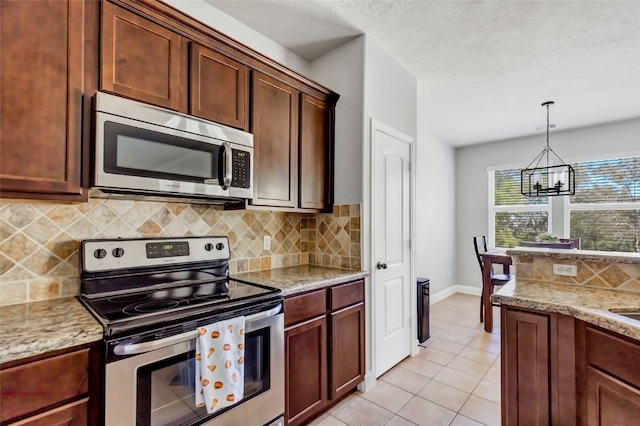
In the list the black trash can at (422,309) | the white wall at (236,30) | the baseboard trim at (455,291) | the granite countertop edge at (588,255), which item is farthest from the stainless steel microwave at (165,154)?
the baseboard trim at (455,291)

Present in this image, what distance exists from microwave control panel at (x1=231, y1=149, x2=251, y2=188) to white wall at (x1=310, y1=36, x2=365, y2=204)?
2.93 ft

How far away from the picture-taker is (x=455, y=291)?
5578 mm

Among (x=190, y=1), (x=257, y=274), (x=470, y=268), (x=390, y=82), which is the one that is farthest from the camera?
(x=470, y=268)

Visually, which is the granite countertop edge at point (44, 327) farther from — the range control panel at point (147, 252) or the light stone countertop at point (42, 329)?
the range control panel at point (147, 252)

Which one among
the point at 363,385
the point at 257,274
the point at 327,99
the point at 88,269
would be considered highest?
the point at 327,99

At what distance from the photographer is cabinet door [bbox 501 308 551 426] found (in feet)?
4.98

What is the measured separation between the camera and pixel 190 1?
80.4 inches

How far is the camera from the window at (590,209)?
167 inches

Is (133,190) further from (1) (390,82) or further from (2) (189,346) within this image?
(1) (390,82)

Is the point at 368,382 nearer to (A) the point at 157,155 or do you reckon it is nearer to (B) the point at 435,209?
(A) the point at 157,155

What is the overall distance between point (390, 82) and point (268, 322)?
2.26 metres

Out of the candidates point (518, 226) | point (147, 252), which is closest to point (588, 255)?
point (147, 252)

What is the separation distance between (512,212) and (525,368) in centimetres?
429

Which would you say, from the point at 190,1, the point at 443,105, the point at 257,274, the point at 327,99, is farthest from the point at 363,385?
the point at 443,105
